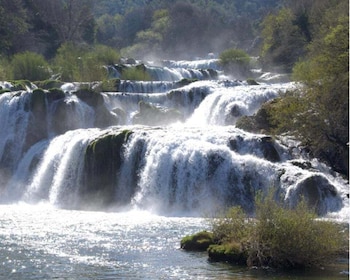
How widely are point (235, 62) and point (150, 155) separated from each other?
1395 inches

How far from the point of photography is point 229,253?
2544cm

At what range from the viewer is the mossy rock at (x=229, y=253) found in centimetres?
2517

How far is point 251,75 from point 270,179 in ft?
118

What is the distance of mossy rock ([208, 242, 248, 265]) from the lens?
25172 mm

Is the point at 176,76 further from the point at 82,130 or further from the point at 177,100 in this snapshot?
the point at 82,130

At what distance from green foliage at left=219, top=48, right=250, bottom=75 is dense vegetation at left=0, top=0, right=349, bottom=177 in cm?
9

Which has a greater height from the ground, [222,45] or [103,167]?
[222,45]

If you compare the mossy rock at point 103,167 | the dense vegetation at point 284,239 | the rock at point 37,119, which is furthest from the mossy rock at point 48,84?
the dense vegetation at point 284,239

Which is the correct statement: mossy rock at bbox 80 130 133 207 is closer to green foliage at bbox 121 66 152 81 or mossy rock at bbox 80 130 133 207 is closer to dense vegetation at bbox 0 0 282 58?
green foliage at bbox 121 66 152 81

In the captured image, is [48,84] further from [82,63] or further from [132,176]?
[132,176]

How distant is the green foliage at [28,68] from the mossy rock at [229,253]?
130 feet

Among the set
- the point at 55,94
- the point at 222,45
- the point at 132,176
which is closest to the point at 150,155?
the point at 132,176

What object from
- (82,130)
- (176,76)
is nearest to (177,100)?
(82,130)

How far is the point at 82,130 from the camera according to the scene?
4728 cm
